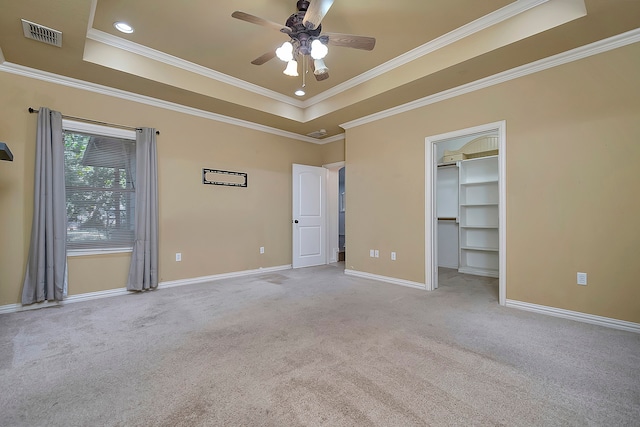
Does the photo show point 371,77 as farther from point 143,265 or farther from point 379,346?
point 143,265

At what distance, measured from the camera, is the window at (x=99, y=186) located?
3396 mm

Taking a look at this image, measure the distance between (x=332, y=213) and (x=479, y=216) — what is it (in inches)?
113

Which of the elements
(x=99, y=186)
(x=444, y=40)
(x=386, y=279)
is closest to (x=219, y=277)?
(x=99, y=186)

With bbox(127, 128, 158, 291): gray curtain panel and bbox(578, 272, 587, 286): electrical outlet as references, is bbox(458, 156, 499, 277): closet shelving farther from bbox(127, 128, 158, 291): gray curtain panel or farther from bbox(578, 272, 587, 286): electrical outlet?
bbox(127, 128, 158, 291): gray curtain panel

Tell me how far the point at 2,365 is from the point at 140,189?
227 cm

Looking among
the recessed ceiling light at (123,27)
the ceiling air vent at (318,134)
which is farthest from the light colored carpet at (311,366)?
the ceiling air vent at (318,134)

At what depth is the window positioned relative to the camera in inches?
134

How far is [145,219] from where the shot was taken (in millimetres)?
3756

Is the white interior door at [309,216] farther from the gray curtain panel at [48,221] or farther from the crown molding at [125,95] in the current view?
the gray curtain panel at [48,221]

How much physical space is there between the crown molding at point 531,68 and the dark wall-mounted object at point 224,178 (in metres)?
2.56

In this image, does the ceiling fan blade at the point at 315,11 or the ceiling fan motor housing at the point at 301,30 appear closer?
the ceiling fan blade at the point at 315,11

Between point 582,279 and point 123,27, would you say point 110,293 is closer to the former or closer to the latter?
point 123,27

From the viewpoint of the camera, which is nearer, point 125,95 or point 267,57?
point 267,57

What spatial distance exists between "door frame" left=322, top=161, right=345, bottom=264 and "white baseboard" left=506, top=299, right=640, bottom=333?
353 centimetres
